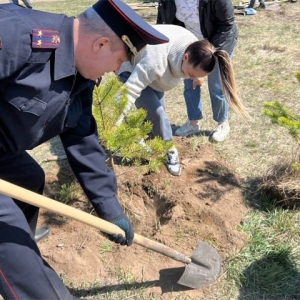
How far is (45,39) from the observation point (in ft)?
5.34

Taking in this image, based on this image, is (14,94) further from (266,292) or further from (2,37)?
(266,292)

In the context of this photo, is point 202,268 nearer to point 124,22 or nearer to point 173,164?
point 173,164

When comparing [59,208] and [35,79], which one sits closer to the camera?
[35,79]

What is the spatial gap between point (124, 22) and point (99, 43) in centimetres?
13

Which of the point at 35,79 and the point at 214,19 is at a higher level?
the point at 35,79

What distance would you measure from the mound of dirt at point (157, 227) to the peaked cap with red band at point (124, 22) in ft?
4.63

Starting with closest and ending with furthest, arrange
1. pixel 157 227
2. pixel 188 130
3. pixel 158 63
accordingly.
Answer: pixel 157 227 < pixel 158 63 < pixel 188 130

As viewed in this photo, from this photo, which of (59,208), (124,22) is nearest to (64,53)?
(124,22)

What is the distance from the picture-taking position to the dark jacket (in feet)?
11.4

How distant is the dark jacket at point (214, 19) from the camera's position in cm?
346

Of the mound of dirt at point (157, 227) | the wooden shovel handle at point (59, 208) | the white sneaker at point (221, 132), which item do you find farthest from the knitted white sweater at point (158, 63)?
the wooden shovel handle at point (59, 208)

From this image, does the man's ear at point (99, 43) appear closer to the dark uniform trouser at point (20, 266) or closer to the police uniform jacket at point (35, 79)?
the police uniform jacket at point (35, 79)

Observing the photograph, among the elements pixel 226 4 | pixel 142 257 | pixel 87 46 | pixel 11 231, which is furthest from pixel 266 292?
pixel 226 4

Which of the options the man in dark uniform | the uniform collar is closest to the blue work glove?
the man in dark uniform
